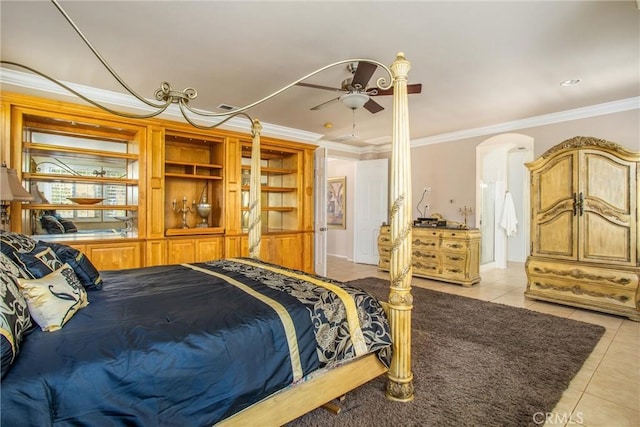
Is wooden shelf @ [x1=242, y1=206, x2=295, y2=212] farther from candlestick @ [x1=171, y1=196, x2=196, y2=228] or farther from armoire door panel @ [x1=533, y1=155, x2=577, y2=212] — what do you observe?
armoire door panel @ [x1=533, y1=155, x2=577, y2=212]

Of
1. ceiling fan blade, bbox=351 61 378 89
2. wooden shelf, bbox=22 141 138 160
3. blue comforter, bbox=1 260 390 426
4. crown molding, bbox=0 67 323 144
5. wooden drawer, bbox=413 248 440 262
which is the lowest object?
wooden drawer, bbox=413 248 440 262

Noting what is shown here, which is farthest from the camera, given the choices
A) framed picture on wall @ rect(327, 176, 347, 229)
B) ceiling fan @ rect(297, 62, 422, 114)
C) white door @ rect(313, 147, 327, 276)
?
framed picture on wall @ rect(327, 176, 347, 229)

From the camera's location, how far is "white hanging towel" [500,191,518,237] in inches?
273

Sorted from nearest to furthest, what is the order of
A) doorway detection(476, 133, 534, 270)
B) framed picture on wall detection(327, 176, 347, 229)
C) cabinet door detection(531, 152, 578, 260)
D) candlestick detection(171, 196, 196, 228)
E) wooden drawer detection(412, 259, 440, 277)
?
cabinet door detection(531, 152, 578, 260), candlestick detection(171, 196, 196, 228), wooden drawer detection(412, 259, 440, 277), doorway detection(476, 133, 534, 270), framed picture on wall detection(327, 176, 347, 229)

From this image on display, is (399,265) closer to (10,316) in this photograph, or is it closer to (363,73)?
(363,73)

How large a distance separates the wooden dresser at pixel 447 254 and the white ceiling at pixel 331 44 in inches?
88.9

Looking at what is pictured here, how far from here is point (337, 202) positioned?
8586 millimetres

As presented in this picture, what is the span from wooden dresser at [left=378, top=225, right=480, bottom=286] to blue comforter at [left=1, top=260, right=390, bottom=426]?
3672mm

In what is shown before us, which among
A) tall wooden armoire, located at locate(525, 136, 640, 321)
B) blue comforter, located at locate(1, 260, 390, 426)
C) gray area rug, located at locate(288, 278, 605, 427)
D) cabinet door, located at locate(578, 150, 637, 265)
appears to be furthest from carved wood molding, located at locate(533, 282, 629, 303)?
blue comforter, located at locate(1, 260, 390, 426)

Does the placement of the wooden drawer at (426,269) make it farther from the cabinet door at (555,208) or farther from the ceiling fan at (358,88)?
the ceiling fan at (358,88)

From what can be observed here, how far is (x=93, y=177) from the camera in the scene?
4.02m

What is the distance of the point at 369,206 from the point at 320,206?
1855mm

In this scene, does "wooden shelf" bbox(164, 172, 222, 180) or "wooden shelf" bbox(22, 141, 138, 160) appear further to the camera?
"wooden shelf" bbox(164, 172, 222, 180)

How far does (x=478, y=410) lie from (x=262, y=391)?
1403 millimetres
